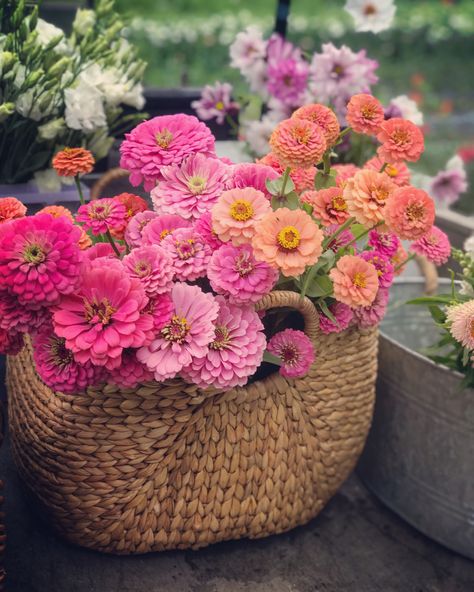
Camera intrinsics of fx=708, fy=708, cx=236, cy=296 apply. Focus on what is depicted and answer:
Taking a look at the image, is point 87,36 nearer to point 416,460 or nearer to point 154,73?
point 416,460

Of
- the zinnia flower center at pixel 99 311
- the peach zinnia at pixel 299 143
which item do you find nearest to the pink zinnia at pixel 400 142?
the peach zinnia at pixel 299 143

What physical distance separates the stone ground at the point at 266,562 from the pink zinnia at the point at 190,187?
1.89ft

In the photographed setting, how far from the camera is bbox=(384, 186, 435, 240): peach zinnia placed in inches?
35.6

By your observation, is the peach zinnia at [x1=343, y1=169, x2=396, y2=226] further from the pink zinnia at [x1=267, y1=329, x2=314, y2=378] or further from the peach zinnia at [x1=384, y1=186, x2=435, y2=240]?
the pink zinnia at [x1=267, y1=329, x2=314, y2=378]

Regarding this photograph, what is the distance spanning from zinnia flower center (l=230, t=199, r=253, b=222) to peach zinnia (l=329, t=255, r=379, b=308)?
0.14 meters

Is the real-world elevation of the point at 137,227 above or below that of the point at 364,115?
below

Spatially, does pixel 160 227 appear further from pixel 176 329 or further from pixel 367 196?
pixel 367 196

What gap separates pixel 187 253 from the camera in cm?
90

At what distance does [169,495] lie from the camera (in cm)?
108

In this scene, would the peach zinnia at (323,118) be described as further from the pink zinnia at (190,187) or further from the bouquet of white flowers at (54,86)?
the bouquet of white flowers at (54,86)

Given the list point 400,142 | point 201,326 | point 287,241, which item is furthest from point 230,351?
point 400,142

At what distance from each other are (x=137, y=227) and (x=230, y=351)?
8.5 inches

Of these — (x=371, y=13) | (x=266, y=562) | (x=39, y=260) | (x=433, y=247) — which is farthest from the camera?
(x=371, y=13)

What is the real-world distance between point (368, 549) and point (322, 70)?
0.97 meters
